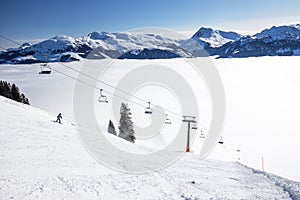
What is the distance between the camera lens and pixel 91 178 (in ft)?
40.3

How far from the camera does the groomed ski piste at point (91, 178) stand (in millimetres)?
10500

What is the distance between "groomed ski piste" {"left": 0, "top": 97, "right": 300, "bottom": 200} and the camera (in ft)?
34.4

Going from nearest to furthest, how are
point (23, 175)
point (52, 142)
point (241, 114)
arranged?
point (23, 175) < point (52, 142) < point (241, 114)

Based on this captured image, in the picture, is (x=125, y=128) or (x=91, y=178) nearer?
(x=91, y=178)

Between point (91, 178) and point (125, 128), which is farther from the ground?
point (91, 178)

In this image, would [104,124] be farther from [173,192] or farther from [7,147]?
[173,192]

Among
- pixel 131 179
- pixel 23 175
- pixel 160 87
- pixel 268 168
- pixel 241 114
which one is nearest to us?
pixel 23 175

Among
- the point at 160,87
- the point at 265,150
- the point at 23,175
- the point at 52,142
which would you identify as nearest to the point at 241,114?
the point at 265,150

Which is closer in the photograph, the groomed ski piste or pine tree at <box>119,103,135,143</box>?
the groomed ski piste

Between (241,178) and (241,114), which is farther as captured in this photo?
(241,114)

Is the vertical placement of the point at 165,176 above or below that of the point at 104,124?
above

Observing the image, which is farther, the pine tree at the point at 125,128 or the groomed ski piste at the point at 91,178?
the pine tree at the point at 125,128

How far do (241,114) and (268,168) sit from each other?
35350 mm

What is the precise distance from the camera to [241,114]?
59.7 m
